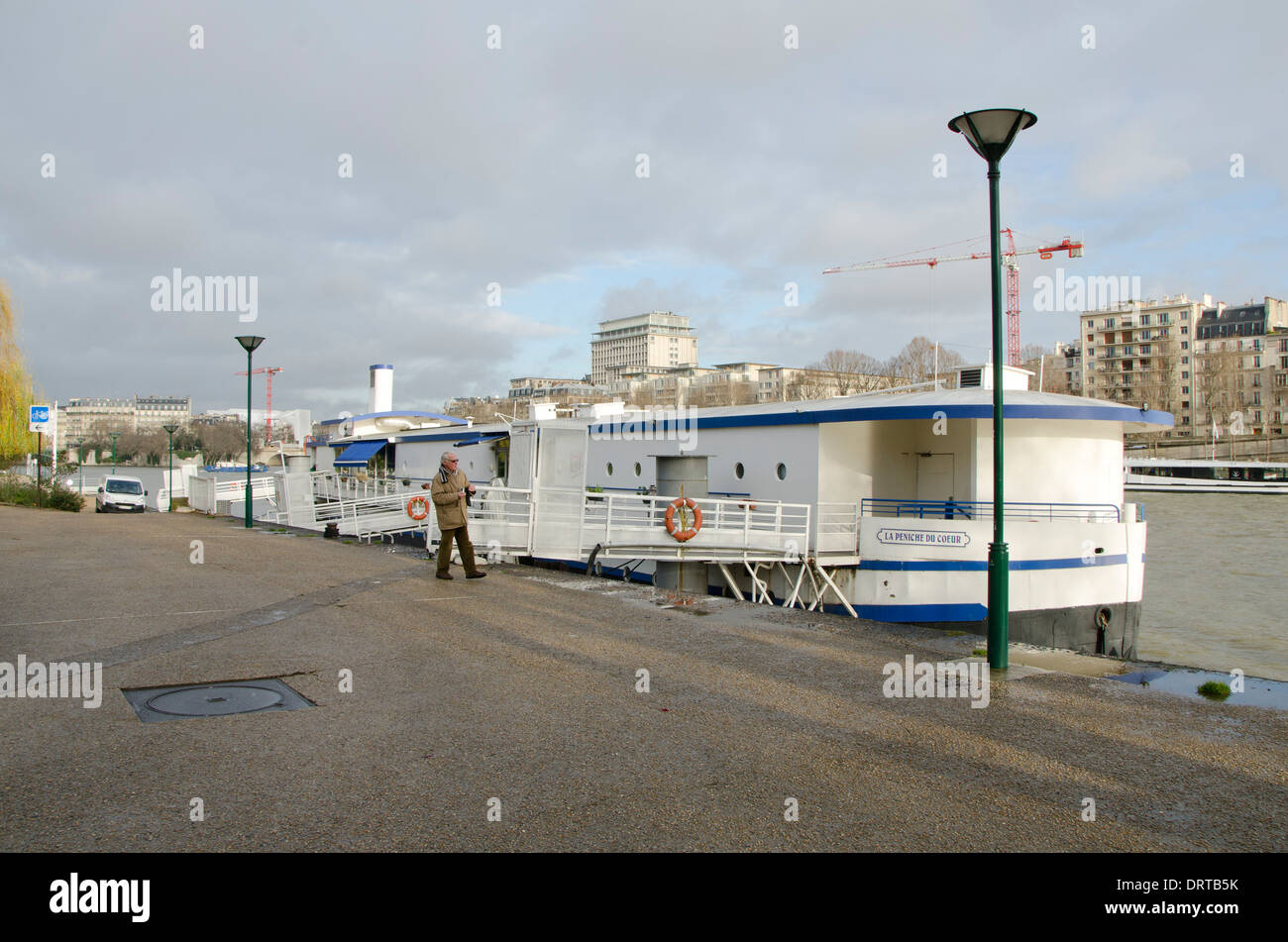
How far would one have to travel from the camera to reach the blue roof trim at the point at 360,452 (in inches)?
1340

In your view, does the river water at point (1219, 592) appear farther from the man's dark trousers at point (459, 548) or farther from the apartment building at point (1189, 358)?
the apartment building at point (1189, 358)

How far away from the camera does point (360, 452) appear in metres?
34.8

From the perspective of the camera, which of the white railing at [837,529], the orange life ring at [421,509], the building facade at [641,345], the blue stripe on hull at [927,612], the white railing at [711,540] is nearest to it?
the blue stripe on hull at [927,612]

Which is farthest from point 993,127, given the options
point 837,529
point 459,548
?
point 837,529

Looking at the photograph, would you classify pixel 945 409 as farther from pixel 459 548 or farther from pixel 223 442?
pixel 223 442

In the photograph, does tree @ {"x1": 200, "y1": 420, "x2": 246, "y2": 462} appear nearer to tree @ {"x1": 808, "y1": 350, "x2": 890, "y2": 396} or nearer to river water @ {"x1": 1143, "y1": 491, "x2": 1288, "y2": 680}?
tree @ {"x1": 808, "y1": 350, "x2": 890, "y2": 396}

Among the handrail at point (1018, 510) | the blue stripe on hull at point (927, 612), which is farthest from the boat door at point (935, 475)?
the blue stripe on hull at point (927, 612)

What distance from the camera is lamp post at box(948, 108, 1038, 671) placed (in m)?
7.98

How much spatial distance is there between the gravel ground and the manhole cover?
0.16 metres

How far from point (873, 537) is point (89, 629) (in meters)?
12.0

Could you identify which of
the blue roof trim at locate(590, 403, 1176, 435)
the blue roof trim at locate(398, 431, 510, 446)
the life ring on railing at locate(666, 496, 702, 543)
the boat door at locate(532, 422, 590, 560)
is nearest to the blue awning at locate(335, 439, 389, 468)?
the blue roof trim at locate(398, 431, 510, 446)

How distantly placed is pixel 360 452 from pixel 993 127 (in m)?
30.2

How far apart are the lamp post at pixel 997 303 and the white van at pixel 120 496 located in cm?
3516
